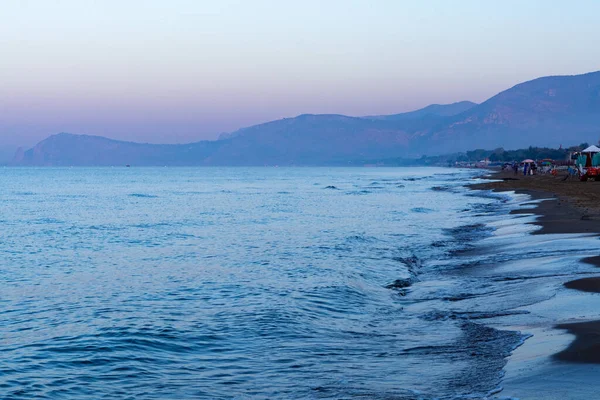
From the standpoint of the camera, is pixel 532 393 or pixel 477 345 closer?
pixel 532 393

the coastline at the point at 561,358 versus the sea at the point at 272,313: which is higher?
the coastline at the point at 561,358

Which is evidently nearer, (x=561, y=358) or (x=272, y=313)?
(x=561, y=358)

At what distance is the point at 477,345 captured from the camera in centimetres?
907

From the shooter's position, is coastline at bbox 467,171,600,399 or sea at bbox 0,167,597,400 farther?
sea at bbox 0,167,597,400

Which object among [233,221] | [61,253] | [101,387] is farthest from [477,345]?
[233,221]

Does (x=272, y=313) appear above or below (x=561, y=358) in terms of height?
below

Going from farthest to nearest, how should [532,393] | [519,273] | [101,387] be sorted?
[519,273] < [101,387] < [532,393]

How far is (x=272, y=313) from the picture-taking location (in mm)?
12000

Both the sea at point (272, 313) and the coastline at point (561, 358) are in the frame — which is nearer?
the coastline at point (561, 358)

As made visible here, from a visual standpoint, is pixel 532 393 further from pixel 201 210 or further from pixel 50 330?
pixel 201 210

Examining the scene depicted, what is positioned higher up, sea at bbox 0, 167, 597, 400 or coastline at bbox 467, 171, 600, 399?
coastline at bbox 467, 171, 600, 399

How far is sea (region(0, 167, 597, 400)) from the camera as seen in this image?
8.06 meters

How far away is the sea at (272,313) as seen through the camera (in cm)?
806

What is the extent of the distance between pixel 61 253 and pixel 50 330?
1104 centimetres
